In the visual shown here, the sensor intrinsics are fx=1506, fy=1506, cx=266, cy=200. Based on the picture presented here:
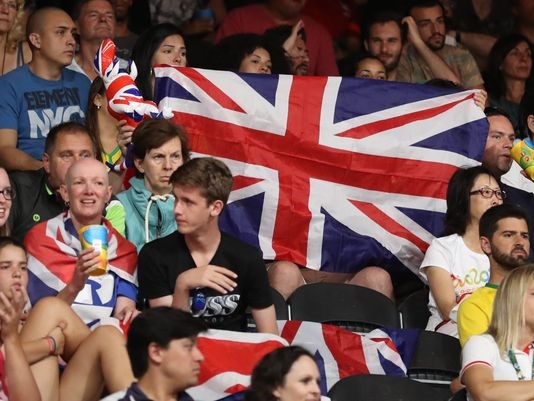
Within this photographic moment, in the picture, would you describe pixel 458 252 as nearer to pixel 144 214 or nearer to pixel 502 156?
pixel 502 156

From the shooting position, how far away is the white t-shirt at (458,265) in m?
7.46

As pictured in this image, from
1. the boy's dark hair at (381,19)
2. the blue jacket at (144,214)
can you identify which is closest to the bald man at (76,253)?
the blue jacket at (144,214)

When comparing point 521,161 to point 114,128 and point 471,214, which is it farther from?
point 114,128

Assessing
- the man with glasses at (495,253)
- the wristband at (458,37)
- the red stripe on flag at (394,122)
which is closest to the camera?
the man with glasses at (495,253)

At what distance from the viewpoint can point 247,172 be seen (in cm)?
798

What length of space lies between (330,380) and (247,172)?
4.91 ft

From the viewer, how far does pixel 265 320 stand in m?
6.57

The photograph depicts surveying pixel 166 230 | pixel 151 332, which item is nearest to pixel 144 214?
pixel 166 230

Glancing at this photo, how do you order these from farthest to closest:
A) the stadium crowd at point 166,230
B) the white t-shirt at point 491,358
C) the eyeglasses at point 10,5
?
the eyeglasses at point 10,5 < the white t-shirt at point 491,358 < the stadium crowd at point 166,230

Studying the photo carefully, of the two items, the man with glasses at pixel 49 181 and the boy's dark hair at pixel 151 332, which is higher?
the man with glasses at pixel 49 181

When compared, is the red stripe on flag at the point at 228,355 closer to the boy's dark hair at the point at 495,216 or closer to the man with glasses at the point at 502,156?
the boy's dark hair at the point at 495,216

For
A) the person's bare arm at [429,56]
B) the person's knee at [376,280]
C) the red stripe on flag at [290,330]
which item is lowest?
the red stripe on flag at [290,330]

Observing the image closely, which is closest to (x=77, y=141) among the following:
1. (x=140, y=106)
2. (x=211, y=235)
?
(x=140, y=106)

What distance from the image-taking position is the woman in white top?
623cm
